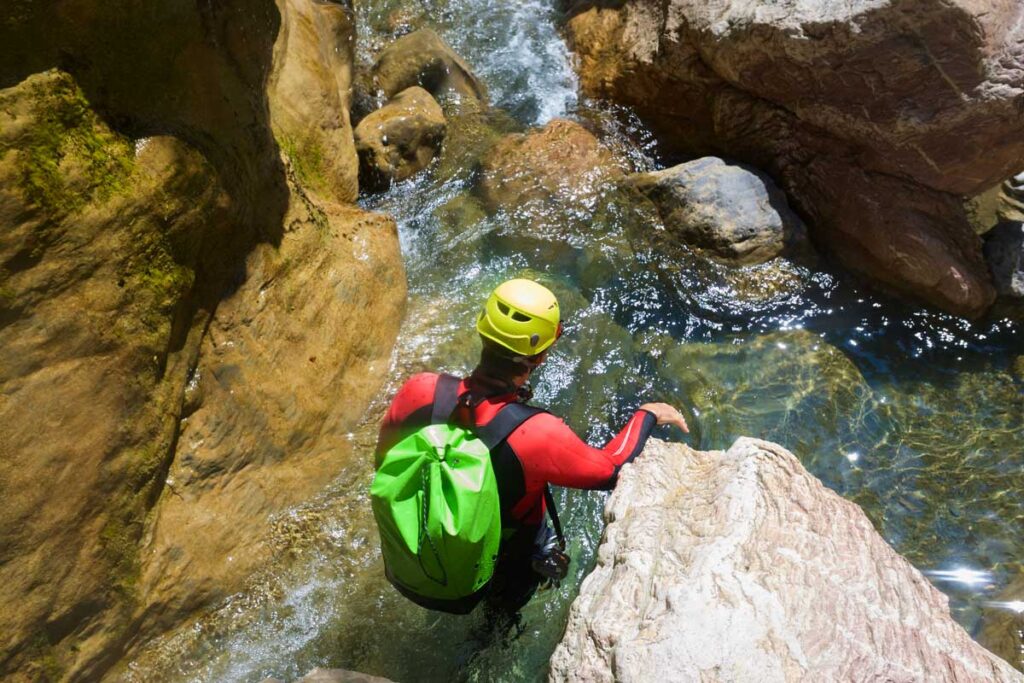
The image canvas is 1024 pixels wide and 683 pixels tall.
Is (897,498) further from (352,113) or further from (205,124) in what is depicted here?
(352,113)

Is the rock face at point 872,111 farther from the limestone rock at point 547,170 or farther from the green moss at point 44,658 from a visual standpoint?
the green moss at point 44,658

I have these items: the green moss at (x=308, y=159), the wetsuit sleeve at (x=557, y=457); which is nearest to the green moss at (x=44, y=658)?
the wetsuit sleeve at (x=557, y=457)

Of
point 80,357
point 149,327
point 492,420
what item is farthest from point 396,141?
point 492,420

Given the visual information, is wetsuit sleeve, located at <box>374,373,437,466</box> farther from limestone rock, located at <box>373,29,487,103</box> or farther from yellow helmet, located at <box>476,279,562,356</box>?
limestone rock, located at <box>373,29,487,103</box>

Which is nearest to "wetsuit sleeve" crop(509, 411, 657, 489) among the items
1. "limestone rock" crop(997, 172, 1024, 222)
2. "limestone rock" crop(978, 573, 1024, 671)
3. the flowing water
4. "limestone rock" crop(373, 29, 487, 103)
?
the flowing water

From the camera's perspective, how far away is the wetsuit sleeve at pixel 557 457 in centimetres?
312

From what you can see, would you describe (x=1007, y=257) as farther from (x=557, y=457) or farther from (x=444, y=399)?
(x=444, y=399)

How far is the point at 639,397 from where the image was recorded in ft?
18.3

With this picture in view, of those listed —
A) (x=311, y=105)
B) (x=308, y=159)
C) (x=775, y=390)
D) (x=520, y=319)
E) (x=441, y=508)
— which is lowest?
(x=775, y=390)

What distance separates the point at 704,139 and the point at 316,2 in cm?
416

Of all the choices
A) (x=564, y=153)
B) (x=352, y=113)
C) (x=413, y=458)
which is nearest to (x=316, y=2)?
(x=352, y=113)

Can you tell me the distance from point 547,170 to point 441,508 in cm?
496

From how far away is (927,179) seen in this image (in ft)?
20.4

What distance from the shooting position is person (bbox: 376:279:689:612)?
3.14 metres
